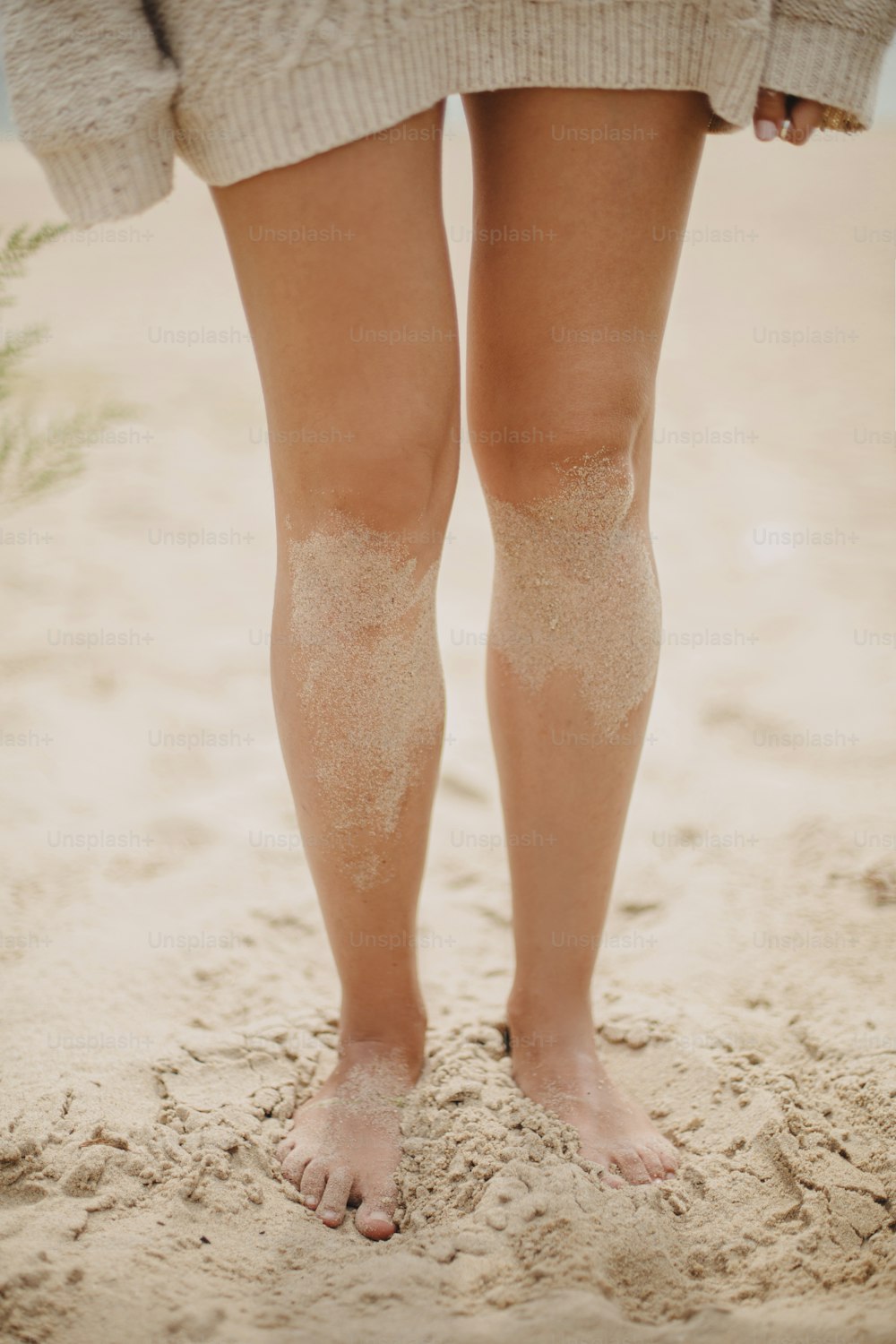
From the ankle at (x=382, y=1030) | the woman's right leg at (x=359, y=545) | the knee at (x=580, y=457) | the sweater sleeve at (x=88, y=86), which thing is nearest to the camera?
the sweater sleeve at (x=88, y=86)

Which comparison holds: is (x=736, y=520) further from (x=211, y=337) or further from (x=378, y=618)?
(x=211, y=337)

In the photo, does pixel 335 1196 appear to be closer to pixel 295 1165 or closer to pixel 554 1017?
pixel 295 1165

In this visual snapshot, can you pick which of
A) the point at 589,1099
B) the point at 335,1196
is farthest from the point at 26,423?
the point at 589,1099

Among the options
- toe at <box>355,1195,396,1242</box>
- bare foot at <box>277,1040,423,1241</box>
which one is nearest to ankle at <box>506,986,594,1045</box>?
bare foot at <box>277,1040,423,1241</box>

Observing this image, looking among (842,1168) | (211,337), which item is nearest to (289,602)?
(842,1168)

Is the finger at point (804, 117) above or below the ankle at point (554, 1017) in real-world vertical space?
above

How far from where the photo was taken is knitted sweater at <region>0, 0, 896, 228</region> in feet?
2.99

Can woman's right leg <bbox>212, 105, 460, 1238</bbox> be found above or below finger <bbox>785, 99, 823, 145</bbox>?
Result: below

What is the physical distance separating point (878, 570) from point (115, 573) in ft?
6.87

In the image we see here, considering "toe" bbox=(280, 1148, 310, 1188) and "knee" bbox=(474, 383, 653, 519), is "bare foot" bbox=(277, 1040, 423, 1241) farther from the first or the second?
"knee" bbox=(474, 383, 653, 519)

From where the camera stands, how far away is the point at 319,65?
0.93 m

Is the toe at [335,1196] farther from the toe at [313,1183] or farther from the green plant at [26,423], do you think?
the green plant at [26,423]

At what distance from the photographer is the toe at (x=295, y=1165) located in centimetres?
118

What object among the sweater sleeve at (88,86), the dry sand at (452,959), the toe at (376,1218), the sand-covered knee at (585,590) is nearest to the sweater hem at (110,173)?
the sweater sleeve at (88,86)
